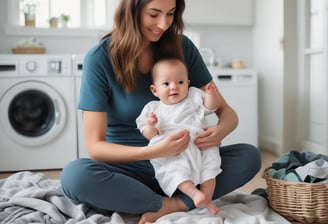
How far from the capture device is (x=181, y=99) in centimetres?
154

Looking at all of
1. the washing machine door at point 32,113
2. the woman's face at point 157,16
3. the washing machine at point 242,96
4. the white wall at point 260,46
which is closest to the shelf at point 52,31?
the white wall at point 260,46

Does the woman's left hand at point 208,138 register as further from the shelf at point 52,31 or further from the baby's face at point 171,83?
the shelf at point 52,31

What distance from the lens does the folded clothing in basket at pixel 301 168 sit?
5.36 feet

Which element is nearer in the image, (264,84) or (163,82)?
(163,82)

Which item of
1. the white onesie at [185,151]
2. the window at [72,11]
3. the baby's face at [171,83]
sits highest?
the window at [72,11]

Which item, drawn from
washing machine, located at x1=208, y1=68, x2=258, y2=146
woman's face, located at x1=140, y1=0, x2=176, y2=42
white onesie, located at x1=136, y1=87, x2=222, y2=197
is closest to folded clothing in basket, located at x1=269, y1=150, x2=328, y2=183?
white onesie, located at x1=136, y1=87, x2=222, y2=197

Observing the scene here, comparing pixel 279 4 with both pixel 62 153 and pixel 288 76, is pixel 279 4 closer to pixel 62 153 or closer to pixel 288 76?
pixel 288 76

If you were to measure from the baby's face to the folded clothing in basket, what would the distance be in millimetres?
544

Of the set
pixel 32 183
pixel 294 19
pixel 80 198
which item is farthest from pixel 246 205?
pixel 294 19

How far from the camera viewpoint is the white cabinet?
351cm

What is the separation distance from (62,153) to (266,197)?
161 cm

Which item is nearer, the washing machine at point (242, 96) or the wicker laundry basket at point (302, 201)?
the wicker laundry basket at point (302, 201)

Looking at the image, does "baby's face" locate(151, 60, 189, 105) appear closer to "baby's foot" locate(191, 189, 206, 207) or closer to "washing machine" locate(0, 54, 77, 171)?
"baby's foot" locate(191, 189, 206, 207)

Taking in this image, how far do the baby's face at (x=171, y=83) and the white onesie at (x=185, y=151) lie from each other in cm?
3
